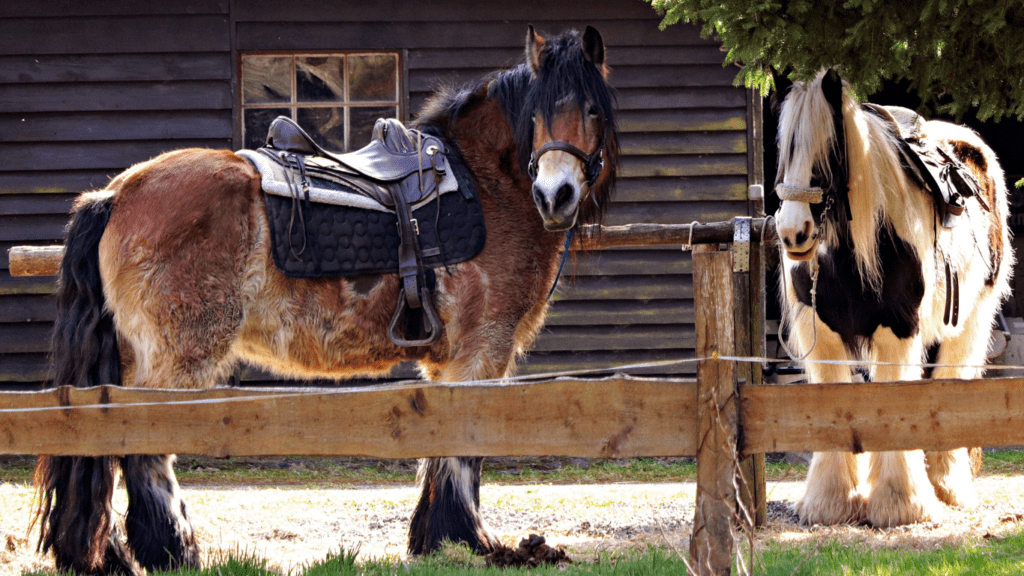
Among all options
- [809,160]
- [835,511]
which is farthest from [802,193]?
[835,511]

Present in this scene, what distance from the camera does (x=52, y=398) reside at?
2.78 metres

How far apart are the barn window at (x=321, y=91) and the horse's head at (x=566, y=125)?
4101mm

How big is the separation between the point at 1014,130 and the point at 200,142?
36.6 feet

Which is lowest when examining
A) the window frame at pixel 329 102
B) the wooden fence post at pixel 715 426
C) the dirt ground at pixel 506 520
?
the dirt ground at pixel 506 520

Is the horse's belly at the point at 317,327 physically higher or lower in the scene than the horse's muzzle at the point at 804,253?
lower

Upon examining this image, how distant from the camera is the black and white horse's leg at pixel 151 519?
10.6ft

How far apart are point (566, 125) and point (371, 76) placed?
4.51 meters

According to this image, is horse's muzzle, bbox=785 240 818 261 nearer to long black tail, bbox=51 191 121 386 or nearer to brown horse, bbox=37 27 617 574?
brown horse, bbox=37 27 617 574

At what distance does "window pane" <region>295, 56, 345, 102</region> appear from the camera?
25.6 ft

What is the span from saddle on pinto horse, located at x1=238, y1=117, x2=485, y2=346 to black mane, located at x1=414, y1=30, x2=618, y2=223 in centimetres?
34

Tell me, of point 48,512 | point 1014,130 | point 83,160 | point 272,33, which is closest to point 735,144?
point 272,33

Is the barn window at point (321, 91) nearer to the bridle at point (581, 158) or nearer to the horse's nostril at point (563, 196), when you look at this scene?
the bridle at point (581, 158)

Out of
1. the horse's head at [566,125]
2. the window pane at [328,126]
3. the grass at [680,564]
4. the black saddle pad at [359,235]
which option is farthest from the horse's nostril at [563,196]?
the window pane at [328,126]

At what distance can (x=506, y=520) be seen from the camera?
5.09m
